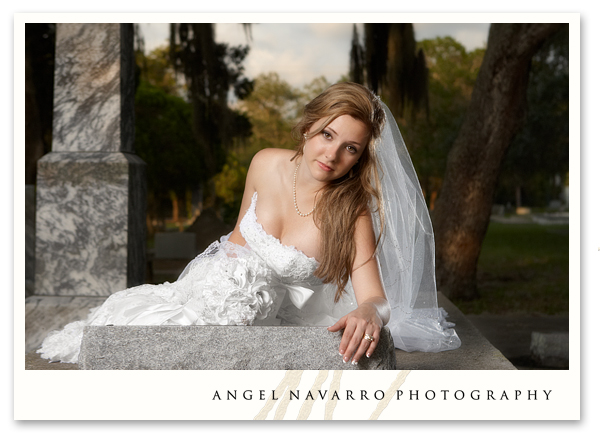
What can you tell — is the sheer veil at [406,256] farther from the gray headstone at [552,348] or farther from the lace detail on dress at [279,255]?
the gray headstone at [552,348]

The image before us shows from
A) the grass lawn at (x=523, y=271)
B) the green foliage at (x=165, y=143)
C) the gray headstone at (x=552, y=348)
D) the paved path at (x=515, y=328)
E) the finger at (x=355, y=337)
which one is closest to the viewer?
the finger at (x=355, y=337)

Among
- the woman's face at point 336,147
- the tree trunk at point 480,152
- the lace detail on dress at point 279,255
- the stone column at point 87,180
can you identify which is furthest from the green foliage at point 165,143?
the woman's face at point 336,147

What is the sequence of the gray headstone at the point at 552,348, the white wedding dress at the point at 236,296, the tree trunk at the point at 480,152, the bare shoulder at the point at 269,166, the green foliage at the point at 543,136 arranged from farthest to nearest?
the green foliage at the point at 543,136
the tree trunk at the point at 480,152
the gray headstone at the point at 552,348
the bare shoulder at the point at 269,166
the white wedding dress at the point at 236,296

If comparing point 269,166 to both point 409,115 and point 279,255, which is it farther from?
point 409,115

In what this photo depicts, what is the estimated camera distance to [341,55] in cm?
1212

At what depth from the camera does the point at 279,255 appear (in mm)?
2734

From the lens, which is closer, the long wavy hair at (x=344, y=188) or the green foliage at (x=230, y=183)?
the long wavy hair at (x=344, y=188)

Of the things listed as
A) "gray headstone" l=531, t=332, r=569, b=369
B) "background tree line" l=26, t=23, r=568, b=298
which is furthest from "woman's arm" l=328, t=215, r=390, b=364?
"background tree line" l=26, t=23, r=568, b=298

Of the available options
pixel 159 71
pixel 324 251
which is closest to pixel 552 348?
pixel 324 251

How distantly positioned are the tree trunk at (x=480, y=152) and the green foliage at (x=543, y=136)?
4.79m

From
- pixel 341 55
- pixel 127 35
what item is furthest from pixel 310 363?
pixel 341 55

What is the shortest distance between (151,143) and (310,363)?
11054 millimetres

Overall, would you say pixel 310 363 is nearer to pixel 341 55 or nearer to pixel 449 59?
pixel 341 55
